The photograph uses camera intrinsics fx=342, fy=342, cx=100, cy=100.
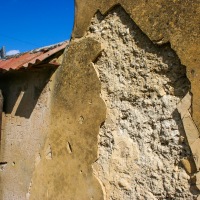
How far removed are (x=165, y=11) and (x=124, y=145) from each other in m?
0.97

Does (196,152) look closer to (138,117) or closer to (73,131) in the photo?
(138,117)

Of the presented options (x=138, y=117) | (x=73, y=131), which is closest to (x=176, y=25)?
(x=138, y=117)

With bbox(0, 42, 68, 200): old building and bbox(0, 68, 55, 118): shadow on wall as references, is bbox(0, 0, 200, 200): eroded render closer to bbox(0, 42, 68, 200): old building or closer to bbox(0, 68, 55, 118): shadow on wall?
bbox(0, 42, 68, 200): old building

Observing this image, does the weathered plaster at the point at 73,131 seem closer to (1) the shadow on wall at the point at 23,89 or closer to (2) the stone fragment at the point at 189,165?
(1) the shadow on wall at the point at 23,89

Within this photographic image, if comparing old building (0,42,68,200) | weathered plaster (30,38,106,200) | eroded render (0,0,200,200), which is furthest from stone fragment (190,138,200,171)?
old building (0,42,68,200)

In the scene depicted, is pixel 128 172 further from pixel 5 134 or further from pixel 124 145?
pixel 5 134

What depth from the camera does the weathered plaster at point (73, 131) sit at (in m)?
2.66

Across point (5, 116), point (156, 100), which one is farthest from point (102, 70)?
point (5, 116)

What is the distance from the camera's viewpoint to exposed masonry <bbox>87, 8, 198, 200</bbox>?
217 cm

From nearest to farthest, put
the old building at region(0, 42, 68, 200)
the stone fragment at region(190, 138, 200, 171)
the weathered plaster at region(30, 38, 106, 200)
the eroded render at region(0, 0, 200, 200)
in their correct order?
the stone fragment at region(190, 138, 200, 171) → the eroded render at region(0, 0, 200, 200) → the weathered plaster at region(30, 38, 106, 200) → the old building at region(0, 42, 68, 200)

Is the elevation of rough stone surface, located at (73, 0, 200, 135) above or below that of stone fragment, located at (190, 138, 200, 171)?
above

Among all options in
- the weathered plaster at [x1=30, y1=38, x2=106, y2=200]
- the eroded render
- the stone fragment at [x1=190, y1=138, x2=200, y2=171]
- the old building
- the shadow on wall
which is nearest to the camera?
the stone fragment at [x1=190, y1=138, x2=200, y2=171]

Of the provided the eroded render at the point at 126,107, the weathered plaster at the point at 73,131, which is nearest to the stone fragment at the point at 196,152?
the eroded render at the point at 126,107

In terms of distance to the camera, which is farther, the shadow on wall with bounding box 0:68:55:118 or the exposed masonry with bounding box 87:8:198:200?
the shadow on wall with bounding box 0:68:55:118
